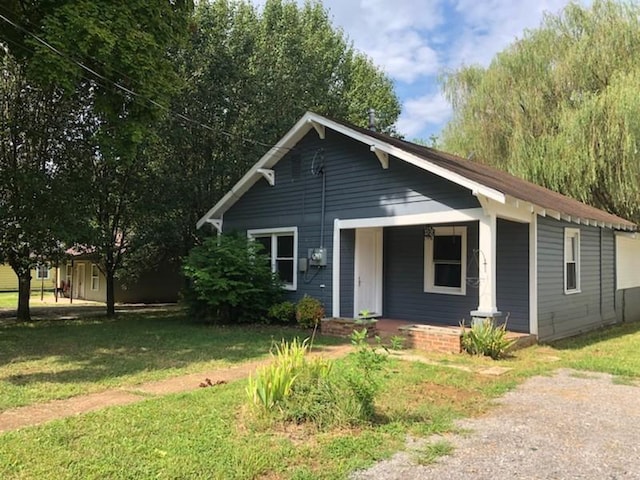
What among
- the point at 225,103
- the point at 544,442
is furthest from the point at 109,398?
the point at 225,103

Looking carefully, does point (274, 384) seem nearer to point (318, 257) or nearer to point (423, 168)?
point (423, 168)

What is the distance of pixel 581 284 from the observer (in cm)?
1235

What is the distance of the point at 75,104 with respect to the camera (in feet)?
47.2

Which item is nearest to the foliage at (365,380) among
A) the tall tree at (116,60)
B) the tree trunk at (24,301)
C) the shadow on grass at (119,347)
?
the shadow on grass at (119,347)

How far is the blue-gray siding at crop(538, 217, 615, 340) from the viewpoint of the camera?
10.6m

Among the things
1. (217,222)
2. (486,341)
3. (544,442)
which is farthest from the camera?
(217,222)

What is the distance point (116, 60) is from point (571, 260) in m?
10.6

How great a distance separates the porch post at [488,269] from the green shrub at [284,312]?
4605 mm

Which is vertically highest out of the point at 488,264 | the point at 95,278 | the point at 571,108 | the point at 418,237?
the point at 571,108

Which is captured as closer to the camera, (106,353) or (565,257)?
(106,353)

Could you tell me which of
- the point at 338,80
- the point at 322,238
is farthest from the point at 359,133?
the point at 338,80

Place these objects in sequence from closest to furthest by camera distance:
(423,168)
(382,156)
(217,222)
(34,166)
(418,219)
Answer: (423,168) < (418,219) < (382,156) < (34,166) < (217,222)

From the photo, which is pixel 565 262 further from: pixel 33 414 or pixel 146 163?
pixel 146 163

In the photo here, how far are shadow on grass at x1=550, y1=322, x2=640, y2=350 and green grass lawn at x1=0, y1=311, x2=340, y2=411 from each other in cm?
540
